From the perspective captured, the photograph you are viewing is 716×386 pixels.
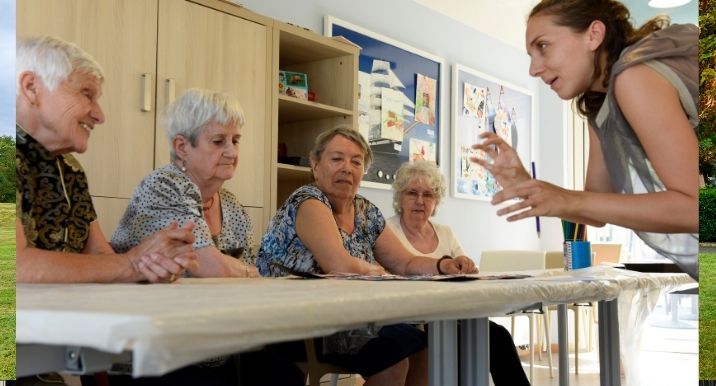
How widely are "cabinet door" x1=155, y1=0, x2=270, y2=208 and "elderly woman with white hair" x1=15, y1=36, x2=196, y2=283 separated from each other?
0.98 metres

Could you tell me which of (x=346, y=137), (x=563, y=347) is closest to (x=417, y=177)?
(x=346, y=137)

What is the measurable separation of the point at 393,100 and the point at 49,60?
9.43 ft

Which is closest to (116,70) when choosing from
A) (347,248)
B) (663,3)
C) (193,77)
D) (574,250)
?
(193,77)

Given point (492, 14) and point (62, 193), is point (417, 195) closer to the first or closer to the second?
point (62, 193)

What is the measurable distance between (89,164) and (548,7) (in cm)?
150

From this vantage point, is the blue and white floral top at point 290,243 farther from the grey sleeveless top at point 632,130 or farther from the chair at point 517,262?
the chair at point 517,262

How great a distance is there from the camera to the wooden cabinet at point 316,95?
339 centimetres

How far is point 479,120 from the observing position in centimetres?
519

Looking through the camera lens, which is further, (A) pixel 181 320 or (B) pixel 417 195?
(B) pixel 417 195

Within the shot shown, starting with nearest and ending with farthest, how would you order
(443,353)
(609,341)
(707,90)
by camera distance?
1. (443,353)
2. (609,341)
3. (707,90)

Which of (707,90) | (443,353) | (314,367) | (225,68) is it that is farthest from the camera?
(225,68)

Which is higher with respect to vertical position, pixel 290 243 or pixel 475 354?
pixel 290 243

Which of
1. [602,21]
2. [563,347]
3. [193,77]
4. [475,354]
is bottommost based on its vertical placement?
[563,347]

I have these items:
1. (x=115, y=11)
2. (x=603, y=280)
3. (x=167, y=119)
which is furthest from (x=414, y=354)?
(x=115, y=11)
